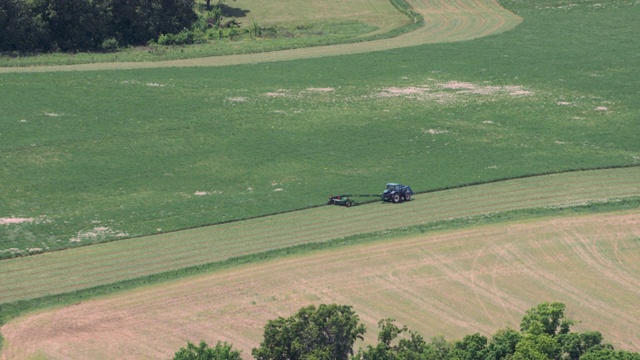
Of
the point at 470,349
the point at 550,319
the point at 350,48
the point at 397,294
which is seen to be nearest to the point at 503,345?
the point at 470,349

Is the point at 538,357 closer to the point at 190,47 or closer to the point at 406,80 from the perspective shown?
the point at 406,80

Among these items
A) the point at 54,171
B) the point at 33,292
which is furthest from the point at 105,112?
the point at 33,292

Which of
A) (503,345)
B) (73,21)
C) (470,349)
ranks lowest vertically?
(470,349)

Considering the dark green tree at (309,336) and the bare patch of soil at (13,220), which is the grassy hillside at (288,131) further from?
the dark green tree at (309,336)

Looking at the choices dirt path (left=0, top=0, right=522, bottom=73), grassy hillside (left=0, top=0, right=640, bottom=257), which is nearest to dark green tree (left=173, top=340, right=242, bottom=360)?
grassy hillside (left=0, top=0, right=640, bottom=257)

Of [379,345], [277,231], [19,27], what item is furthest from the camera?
[19,27]

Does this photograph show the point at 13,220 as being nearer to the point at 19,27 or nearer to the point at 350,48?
the point at 19,27

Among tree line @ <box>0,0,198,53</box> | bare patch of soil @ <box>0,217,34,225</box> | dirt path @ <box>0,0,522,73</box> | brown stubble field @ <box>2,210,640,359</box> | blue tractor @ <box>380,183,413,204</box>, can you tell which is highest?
tree line @ <box>0,0,198,53</box>

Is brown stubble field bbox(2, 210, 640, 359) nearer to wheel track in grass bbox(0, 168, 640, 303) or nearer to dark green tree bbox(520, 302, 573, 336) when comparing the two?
wheel track in grass bbox(0, 168, 640, 303)
